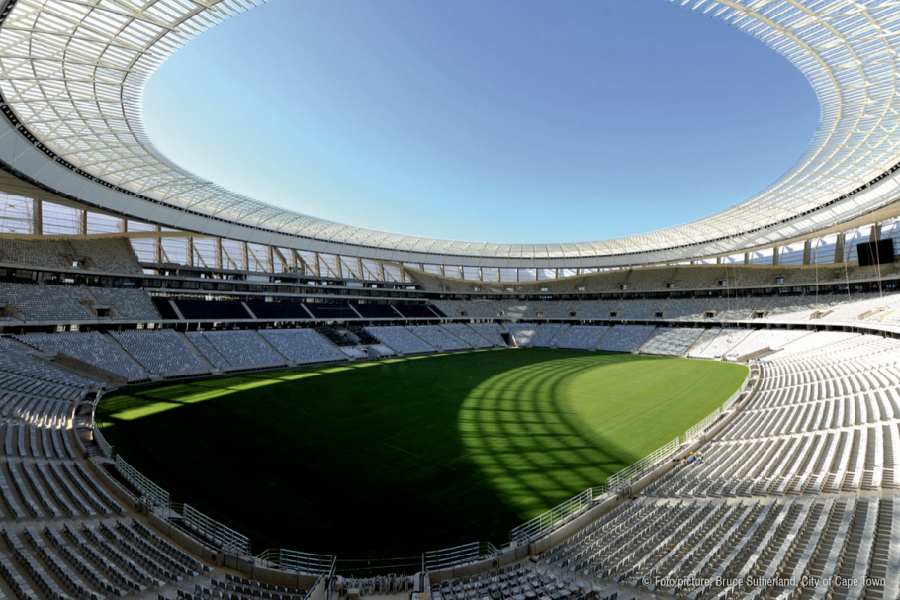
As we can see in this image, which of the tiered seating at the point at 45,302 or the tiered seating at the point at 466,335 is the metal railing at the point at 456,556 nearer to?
the tiered seating at the point at 45,302

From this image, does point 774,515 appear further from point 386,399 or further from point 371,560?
point 386,399

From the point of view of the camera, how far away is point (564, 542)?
1036 cm

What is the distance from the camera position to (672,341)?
46.8 meters

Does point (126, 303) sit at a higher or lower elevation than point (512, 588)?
higher

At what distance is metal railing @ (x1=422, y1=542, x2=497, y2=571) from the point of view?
31.7 feet

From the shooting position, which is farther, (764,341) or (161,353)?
(764,341)

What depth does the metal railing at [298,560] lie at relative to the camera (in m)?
9.46

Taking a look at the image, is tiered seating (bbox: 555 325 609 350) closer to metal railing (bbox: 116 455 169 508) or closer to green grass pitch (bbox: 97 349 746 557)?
green grass pitch (bbox: 97 349 746 557)

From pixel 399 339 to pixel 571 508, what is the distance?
37.0 metres

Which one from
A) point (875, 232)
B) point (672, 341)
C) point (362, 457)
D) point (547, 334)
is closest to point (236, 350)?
point (362, 457)

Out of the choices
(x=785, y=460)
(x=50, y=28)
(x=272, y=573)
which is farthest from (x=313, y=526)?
(x=50, y=28)

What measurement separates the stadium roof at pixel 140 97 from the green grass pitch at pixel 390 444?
13584mm

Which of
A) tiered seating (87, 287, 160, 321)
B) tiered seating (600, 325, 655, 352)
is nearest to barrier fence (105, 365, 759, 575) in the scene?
tiered seating (87, 287, 160, 321)

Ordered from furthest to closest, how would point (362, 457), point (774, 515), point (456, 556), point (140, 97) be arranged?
point (140, 97) → point (362, 457) → point (456, 556) → point (774, 515)
